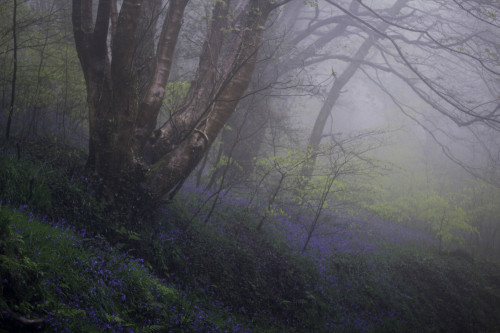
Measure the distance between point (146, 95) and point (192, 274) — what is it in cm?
333

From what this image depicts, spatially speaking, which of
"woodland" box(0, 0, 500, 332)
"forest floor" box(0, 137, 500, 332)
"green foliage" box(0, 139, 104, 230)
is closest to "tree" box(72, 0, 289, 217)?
"woodland" box(0, 0, 500, 332)

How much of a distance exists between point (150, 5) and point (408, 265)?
34.0 ft

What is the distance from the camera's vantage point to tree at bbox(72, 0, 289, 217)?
15.2 feet

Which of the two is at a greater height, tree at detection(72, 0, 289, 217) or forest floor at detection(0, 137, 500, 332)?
tree at detection(72, 0, 289, 217)

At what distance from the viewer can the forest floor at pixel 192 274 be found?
307cm

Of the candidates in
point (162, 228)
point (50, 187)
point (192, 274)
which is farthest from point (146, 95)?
point (192, 274)

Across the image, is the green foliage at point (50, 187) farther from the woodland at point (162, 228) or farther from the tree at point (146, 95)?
the tree at point (146, 95)

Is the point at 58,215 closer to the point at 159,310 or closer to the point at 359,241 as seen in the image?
the point at 159,310

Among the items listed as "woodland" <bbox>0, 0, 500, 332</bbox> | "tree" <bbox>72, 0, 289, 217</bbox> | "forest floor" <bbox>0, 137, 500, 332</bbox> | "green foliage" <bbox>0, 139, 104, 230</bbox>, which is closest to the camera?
"forest floor" <bbox>0, 137, 500, 332</bbox>

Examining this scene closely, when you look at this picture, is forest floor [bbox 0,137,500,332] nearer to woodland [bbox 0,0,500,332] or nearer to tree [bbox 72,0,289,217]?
woodland [bbox 0,0,500,332]

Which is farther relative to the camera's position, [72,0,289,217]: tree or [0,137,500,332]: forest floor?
[72,0,289,217]: tree

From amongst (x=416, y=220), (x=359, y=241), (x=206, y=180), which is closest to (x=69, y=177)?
(x=206, y=180)

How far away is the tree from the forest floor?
0.74m

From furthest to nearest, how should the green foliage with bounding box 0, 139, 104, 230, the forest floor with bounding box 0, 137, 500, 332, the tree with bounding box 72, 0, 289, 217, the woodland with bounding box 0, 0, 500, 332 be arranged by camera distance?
the tree with bounding box 72, 0, 289, 217, the green foliage with bounding box 0, 139, 104, 230, the woodland with bounding box 0, 0, 500, 332, the forest floor with bounding box 0, 137, 500, 332
